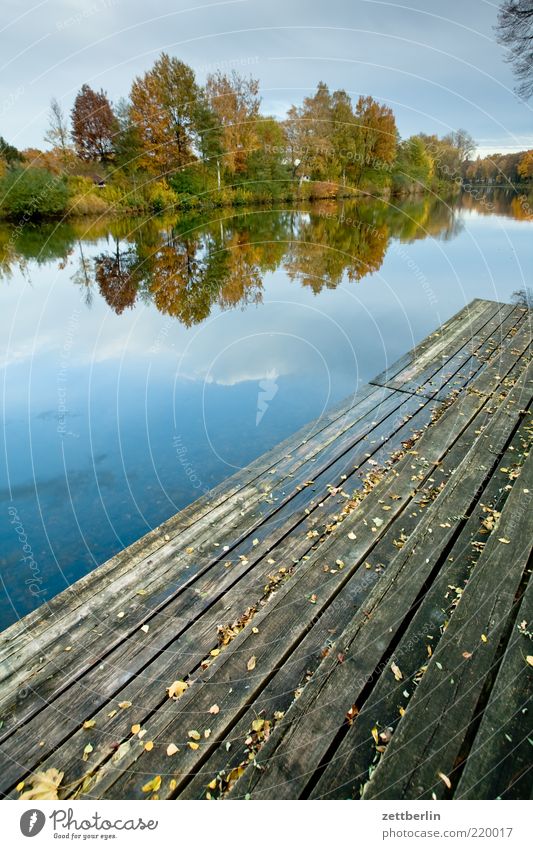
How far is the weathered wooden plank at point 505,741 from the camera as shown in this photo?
1.99 m

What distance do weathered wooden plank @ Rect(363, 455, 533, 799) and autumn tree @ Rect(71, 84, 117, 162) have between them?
133 feet

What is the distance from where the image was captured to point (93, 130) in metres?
36.1

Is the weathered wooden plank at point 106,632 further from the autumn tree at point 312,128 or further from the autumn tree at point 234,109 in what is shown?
the autumn tree at point 312,128

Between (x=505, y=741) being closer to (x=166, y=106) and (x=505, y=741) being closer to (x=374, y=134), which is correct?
(x=166, y=106)

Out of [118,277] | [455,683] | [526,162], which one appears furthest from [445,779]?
[526,162]

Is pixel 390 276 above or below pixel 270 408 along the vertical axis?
above

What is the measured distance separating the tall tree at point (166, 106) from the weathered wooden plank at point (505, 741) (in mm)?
32741

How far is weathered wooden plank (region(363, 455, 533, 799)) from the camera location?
2062 millimetres

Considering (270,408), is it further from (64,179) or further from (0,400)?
(64,179)

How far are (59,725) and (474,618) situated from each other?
274 cm

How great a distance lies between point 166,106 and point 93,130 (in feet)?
43.2

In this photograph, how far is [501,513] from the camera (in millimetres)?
3715

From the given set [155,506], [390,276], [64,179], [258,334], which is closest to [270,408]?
[155,506]
